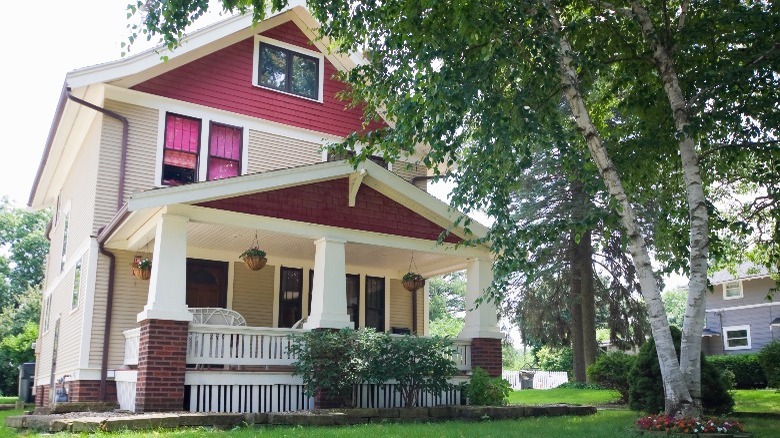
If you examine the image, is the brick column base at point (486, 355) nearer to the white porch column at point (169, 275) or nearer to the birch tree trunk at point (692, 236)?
the birch tree trunk at point (692, 236)

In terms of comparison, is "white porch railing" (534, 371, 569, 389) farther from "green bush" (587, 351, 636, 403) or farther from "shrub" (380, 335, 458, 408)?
"shrub" (380, 335, 458, 408)

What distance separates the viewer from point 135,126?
14039mm

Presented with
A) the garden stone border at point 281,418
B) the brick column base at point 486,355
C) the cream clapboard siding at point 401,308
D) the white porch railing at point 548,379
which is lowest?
the white porch railing at point 548,379

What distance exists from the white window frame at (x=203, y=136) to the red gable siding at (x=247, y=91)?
0.26m

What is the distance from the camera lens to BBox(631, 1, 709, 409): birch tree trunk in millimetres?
8523

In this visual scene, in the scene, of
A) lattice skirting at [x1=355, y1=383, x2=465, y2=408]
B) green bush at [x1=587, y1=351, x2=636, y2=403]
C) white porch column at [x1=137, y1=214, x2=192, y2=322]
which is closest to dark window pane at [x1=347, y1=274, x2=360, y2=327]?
lattice skirting at [x1=355, y1=383, x2=465, y2=408]

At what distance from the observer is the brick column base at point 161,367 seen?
10.1 m

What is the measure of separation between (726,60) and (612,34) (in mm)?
1758

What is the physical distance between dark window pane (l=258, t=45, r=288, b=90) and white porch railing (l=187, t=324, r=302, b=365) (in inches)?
265

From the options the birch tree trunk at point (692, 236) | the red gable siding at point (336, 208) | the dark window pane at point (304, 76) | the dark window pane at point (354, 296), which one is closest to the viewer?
the birch tree trunk at point (692, 236)

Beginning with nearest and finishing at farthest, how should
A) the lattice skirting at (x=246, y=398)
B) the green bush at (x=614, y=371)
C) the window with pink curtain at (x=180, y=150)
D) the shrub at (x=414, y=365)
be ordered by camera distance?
the lattice skirting at (x=246, y=398) → the shrub at (x=414, y=365) → the window with pink curtain at (x=180, y=150) → the green bush at (x=614, y=371)

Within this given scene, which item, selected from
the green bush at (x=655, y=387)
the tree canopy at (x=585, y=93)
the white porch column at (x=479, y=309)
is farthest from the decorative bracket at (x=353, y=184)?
the green bush at (x=655, y=387)

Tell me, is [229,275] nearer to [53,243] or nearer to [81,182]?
[81,182]

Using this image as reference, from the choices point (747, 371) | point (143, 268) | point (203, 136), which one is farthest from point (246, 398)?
point (747, 371)
